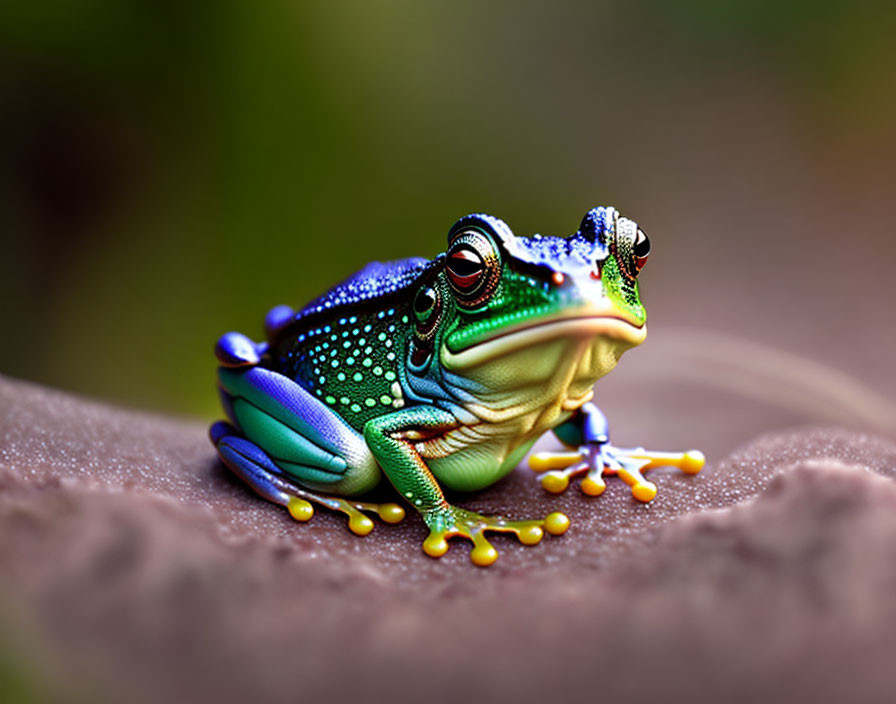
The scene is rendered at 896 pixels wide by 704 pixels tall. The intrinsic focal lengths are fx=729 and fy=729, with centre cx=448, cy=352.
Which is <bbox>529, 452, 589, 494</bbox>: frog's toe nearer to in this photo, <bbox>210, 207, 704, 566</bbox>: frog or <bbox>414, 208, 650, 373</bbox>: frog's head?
<bbox>210, 207, 704, 566</bbox>: frog

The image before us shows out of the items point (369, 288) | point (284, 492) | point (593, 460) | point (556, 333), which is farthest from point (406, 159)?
Result: point (556, 333)

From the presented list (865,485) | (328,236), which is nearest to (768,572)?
(865,485)

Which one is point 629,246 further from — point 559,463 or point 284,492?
point 284,492

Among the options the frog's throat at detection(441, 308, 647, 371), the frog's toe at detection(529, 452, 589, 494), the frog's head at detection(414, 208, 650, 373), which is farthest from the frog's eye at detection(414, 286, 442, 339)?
the frog's toe at detection(529, 452, 589, 494)

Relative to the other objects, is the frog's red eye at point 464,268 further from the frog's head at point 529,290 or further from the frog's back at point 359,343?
the frog's back at point 359,343

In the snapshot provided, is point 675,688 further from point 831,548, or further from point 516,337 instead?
point 516,337

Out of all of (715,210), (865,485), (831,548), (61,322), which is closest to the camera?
(831,548)

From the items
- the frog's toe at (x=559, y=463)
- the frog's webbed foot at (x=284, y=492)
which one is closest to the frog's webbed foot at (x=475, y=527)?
the frog's webbed foot at (x=284, y=492)
